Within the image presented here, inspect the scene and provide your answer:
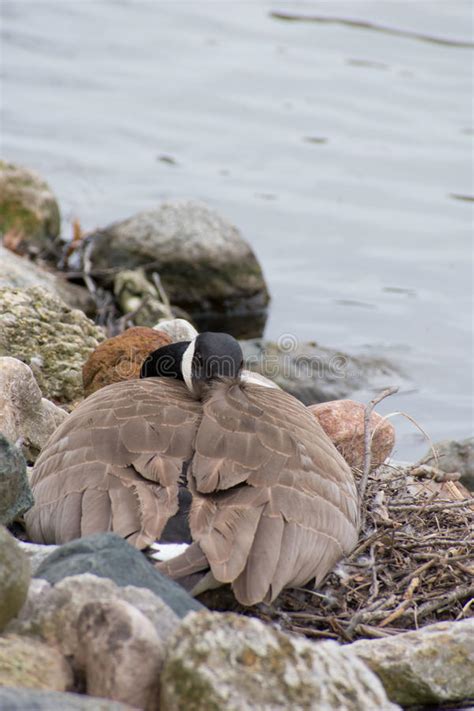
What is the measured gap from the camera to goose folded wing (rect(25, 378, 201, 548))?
522cm

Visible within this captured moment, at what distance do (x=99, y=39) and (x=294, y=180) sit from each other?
665cm

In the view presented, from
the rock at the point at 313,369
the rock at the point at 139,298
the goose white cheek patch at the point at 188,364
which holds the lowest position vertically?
the rock at the point at 313,369

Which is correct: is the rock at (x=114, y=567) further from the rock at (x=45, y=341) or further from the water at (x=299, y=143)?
the water at (x=299, y=143)

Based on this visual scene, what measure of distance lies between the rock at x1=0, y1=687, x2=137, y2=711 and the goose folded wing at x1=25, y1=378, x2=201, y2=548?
1357mm

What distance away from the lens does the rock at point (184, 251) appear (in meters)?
13.8

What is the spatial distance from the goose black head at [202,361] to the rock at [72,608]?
2181 mm

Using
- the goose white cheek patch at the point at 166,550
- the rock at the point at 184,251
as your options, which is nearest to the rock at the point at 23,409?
the goose white cheek patch at the point at 166,550

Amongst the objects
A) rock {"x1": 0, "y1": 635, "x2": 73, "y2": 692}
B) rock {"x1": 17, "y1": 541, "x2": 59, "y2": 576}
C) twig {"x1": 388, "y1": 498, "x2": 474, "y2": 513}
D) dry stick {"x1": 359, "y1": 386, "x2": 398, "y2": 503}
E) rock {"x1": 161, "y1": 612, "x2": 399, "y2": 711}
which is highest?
rock {"x1": 161, "y1": 612, "x2": 399, "y2": 711}

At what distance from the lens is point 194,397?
641 cm

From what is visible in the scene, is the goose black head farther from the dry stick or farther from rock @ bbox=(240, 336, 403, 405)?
rock @ bbox=(240, 336, 403, 405)

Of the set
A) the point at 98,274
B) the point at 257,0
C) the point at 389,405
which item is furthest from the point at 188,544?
the point at 257,0

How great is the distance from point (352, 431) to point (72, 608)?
3636 mm

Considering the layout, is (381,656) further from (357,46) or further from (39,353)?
(357,46)

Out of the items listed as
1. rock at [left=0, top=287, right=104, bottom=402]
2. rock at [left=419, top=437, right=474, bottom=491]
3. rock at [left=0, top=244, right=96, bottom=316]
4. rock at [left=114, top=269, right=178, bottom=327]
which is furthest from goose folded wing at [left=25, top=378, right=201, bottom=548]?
rock at [left=114, top=269, right=178, bottom=327]
